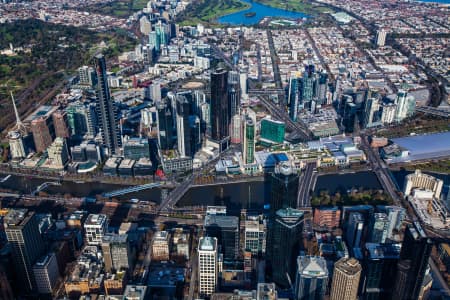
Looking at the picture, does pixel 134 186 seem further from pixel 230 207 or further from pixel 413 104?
pixel 413 104

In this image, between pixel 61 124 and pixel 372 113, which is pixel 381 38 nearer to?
pixel 372 113

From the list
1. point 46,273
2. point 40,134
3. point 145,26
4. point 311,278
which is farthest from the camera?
point 145,26

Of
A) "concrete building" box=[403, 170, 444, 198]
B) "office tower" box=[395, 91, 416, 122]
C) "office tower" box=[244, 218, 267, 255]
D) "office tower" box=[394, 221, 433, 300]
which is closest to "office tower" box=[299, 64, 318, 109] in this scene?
"office tower" box=[395, 91, 416, 122]

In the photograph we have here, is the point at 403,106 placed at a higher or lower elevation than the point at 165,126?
lower

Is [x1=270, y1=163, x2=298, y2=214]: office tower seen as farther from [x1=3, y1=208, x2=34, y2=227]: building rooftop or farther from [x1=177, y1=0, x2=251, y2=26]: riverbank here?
[x1=177, y1=0, x2=251, y2=26]: riverbank

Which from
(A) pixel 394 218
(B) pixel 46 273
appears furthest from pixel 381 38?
(B) pixel 46 273

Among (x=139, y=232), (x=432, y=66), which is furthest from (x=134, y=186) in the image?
(x=432, y=66)

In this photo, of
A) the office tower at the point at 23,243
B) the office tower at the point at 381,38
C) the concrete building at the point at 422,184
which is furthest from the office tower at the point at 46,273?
the office tower at the point at 381,38
